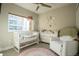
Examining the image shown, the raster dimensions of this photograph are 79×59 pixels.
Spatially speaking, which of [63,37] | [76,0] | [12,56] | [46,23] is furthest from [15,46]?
[76,0]

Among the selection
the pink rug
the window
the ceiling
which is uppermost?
the ceiling

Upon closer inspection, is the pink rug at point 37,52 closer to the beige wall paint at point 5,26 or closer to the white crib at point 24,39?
the white crib at point 24,39

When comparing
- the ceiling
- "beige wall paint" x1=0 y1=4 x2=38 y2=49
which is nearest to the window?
"beige wall paint" x1=0 y1=4 x2=38 y2=49

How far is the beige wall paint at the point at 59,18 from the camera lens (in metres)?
1.21

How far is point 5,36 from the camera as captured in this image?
120cm

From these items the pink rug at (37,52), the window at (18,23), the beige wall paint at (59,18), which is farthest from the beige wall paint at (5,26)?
the beige wall paint at (59,18)

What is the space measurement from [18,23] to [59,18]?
2.04ft

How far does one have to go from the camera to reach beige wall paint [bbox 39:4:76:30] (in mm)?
1207

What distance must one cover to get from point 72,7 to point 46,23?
0.44 m

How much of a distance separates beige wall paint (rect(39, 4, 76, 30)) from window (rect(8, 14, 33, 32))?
0.22 m

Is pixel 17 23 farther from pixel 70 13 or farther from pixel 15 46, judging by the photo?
pixel 70 13

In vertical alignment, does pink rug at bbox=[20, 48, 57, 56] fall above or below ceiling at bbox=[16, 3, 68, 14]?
below

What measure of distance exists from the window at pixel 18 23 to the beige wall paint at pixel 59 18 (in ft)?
0.71

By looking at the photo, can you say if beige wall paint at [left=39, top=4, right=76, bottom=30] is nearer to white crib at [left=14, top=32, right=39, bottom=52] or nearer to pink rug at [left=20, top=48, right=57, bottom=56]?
white crib at [left=14, top=32, right=39, bottom=52]
